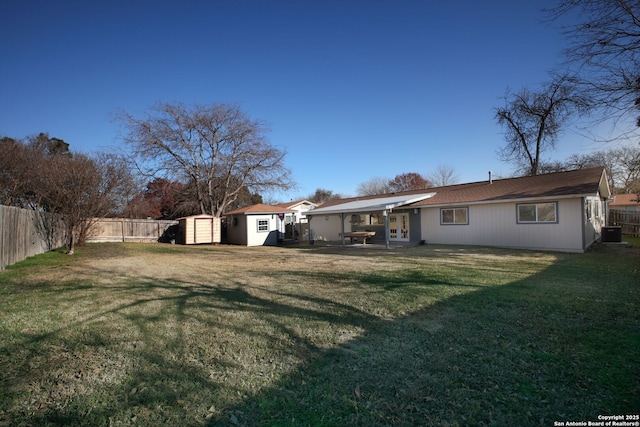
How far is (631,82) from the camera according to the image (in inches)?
255

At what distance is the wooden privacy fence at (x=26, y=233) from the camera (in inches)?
369

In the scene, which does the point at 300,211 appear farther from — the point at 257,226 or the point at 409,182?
the point at 409,182

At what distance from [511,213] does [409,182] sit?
36326mm

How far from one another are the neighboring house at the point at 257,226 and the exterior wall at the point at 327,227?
8.54ft

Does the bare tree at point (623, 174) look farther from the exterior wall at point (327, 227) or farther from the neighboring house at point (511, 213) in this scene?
the exterior wall at point (327, 227)

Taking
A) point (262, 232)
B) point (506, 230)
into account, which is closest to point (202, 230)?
point (262, 232)

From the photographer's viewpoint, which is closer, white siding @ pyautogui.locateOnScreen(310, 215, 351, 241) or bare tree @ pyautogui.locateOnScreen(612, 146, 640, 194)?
white siding @ pyautogui.locateOnScreen(310, 215, 351, 241)

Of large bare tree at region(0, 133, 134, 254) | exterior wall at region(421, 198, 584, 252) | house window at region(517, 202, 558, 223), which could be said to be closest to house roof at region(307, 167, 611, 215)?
exterior wall at region(421, 198, 584, 252)

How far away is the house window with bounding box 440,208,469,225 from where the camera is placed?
16.3 meters

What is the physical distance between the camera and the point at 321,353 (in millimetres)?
3777

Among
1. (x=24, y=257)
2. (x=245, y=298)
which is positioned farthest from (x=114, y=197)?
(x=245, y=298)

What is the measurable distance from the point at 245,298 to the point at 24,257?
10.2m

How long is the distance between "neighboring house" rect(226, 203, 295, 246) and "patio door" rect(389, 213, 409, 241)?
8.54 m

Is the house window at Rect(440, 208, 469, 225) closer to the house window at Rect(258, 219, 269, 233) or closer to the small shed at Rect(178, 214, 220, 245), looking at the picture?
the house window at Rect(258, 219, 269, 233)
